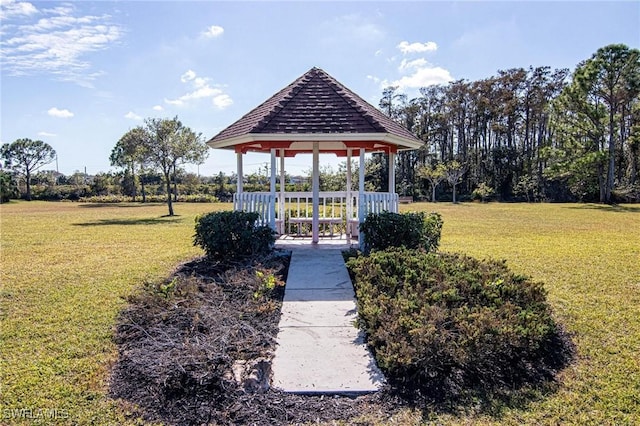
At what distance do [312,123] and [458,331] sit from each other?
5409 millimetres

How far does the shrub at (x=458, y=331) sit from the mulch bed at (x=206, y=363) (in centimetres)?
48

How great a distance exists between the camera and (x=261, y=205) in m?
8.59

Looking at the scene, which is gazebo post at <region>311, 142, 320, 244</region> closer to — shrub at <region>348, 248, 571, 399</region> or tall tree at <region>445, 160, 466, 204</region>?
shrub at <region>348, 248, 571, 399</region>

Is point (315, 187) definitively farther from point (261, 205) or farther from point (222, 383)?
point (222, 383)

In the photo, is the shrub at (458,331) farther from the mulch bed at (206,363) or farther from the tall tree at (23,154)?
the tall tree at (23,154)

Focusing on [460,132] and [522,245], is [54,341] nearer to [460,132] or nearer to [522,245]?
[522,245]

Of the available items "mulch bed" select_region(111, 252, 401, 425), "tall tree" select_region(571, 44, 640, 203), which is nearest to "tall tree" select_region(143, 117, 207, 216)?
"mulch bed" select_region(111, 252, 401, 425)

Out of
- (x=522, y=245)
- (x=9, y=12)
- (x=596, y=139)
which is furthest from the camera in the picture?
(x=596, y=139)

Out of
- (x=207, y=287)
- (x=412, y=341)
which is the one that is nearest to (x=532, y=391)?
(x=412, y=341)

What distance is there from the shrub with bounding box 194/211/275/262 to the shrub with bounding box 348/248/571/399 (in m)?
2.79

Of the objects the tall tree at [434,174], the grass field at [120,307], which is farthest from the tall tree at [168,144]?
the tall tree at [434,174]

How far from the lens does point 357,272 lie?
19.6 feet

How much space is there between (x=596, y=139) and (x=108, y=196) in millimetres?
41403

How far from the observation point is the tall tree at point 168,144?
827 inches
